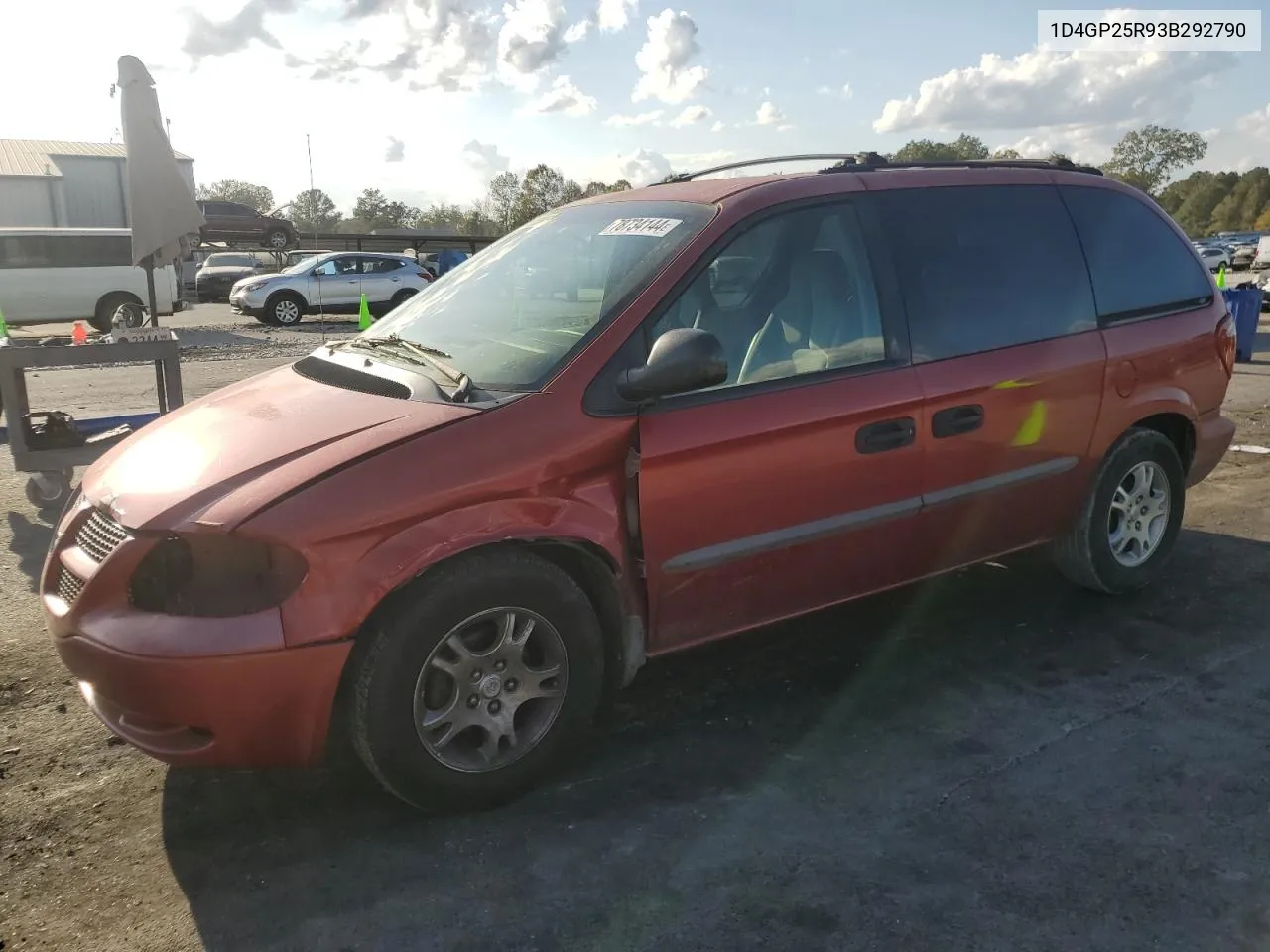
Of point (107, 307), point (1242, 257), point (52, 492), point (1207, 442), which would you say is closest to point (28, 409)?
point (52, 492)

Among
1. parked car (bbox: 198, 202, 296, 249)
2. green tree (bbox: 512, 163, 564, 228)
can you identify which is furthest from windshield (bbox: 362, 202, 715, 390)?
green tree (bbox: 512, 163, 564, 228)

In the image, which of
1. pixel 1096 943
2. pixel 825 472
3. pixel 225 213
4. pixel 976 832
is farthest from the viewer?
pixel 225 213

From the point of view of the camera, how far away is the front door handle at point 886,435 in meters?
3.52

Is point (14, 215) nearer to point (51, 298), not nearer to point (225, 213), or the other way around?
point (225, 213)

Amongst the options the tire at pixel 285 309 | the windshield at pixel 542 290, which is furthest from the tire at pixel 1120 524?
the tire at pixel 285 309

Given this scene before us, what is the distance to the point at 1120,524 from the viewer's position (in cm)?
463

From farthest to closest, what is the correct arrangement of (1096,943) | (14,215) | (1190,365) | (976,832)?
(14,215)
(1190,365)
(976,832)
(1096,943)

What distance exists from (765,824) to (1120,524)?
8.57ft

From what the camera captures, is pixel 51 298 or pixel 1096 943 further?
pixel 51 298

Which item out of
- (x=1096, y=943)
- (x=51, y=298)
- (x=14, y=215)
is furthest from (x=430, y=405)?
(x=14, y=215)

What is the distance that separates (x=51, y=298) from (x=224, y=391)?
19255mm

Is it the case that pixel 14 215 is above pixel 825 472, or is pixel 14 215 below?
above

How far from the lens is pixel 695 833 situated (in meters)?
2.89

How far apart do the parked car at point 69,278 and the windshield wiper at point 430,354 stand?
1793 cm
